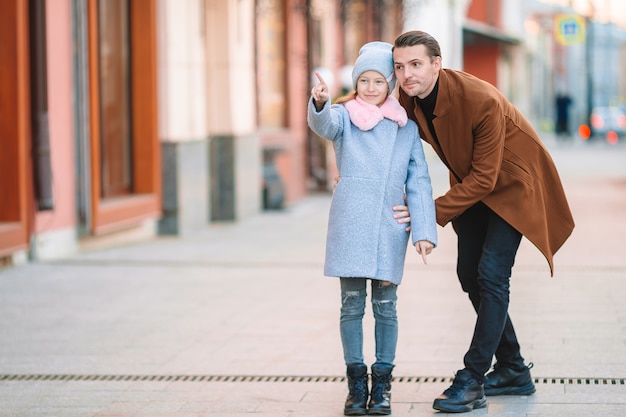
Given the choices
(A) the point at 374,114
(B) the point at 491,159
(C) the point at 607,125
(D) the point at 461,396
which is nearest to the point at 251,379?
(D) the point at 461,396

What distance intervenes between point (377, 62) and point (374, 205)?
59cm

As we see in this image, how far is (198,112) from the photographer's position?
14562 millimetres

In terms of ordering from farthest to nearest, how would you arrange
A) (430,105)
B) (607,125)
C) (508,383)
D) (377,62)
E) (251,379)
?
(607,125) < (251,379) < (508,383) < (430,105) < (377,62)

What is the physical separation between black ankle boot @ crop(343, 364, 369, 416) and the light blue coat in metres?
0.41

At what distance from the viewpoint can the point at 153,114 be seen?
13.2m

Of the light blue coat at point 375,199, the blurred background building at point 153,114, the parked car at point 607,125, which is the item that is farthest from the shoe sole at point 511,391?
the parked car at point 607,125

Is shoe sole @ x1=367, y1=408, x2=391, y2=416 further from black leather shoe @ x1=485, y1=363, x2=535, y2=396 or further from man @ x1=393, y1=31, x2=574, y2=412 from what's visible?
black leather shoe @ x1=485, y1=363, x2=535, y2=396

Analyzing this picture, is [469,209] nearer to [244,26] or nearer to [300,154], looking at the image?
[244,26]

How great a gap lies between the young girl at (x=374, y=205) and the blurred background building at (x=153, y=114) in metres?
5.21

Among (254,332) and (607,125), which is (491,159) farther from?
A: (607,125)

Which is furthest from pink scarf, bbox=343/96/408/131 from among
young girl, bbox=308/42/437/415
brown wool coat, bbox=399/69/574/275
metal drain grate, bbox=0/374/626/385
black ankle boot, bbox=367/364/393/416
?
metal drain grate, bbox=0/374/626/385

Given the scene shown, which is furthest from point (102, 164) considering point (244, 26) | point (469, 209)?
point (469, 209)

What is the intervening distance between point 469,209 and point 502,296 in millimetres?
410

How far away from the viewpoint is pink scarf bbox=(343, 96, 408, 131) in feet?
18.2
